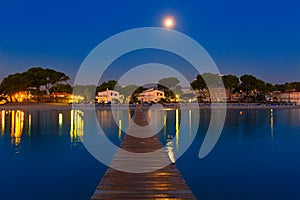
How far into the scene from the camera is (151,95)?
90.9m

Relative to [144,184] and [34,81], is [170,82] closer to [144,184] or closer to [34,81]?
[34,81]

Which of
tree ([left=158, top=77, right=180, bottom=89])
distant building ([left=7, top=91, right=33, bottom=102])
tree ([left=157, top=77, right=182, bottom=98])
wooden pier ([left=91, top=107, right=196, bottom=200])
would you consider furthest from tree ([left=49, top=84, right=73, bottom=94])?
wooden pier ([left=91, top=107, right=196, bottom=200])

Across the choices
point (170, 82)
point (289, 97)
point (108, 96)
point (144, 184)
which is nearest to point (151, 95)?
point (170, 82)

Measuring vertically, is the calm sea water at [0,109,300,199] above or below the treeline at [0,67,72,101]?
below

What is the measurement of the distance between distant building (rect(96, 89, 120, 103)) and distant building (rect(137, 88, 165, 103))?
6.60m

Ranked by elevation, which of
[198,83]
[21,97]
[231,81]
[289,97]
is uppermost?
[231,81]

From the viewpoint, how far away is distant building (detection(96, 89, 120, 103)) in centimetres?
8925

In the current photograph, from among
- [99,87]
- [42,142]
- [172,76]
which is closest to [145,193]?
[42,142]

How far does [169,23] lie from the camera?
1831 centimetres

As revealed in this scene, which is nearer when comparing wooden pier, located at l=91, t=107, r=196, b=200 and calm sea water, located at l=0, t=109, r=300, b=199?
wooden pier, located at l=91, t=107, r=196, b=200

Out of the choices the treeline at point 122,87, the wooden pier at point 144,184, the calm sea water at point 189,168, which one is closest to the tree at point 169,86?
the treeline at point 122,87

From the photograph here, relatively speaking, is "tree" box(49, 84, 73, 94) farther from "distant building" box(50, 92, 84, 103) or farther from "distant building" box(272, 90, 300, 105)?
"distant building" box(272, 90, 300, 105)

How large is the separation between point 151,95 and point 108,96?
1199cm

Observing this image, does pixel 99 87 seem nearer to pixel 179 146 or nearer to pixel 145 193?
pixel 179 146
